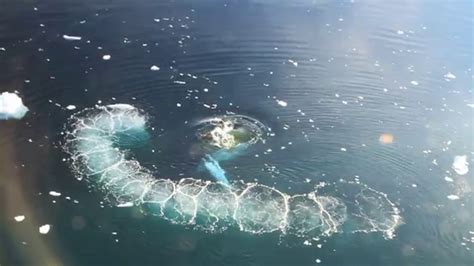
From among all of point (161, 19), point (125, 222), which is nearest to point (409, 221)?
point (125, 222)

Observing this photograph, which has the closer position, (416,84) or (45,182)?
(45,182)

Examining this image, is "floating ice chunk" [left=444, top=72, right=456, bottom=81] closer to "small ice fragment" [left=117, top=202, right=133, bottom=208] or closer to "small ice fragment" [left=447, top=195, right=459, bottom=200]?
"small ice fragment" [left=447, top=195, right=459, bottom=200]

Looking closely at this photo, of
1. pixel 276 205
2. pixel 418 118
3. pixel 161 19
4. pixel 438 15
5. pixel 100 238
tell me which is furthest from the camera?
pixel 438 15

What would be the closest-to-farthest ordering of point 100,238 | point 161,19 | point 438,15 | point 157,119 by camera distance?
1. point 100,238
2. point 157,119
3. point 161,19
4. point 438,15

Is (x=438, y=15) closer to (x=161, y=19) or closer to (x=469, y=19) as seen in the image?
(x=469, y=19)

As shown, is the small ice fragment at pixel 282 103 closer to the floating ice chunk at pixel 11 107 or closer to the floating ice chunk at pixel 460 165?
the floating ice chunk at pixel 460 165

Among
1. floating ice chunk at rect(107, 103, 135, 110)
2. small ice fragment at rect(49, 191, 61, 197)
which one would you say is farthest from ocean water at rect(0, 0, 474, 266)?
floating ice chunk at rect(107, 103, 135, 110)

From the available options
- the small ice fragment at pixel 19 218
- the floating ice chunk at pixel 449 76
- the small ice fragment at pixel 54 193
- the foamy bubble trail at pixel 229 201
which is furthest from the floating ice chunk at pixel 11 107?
the floating ice chunk at pixel 449 76
